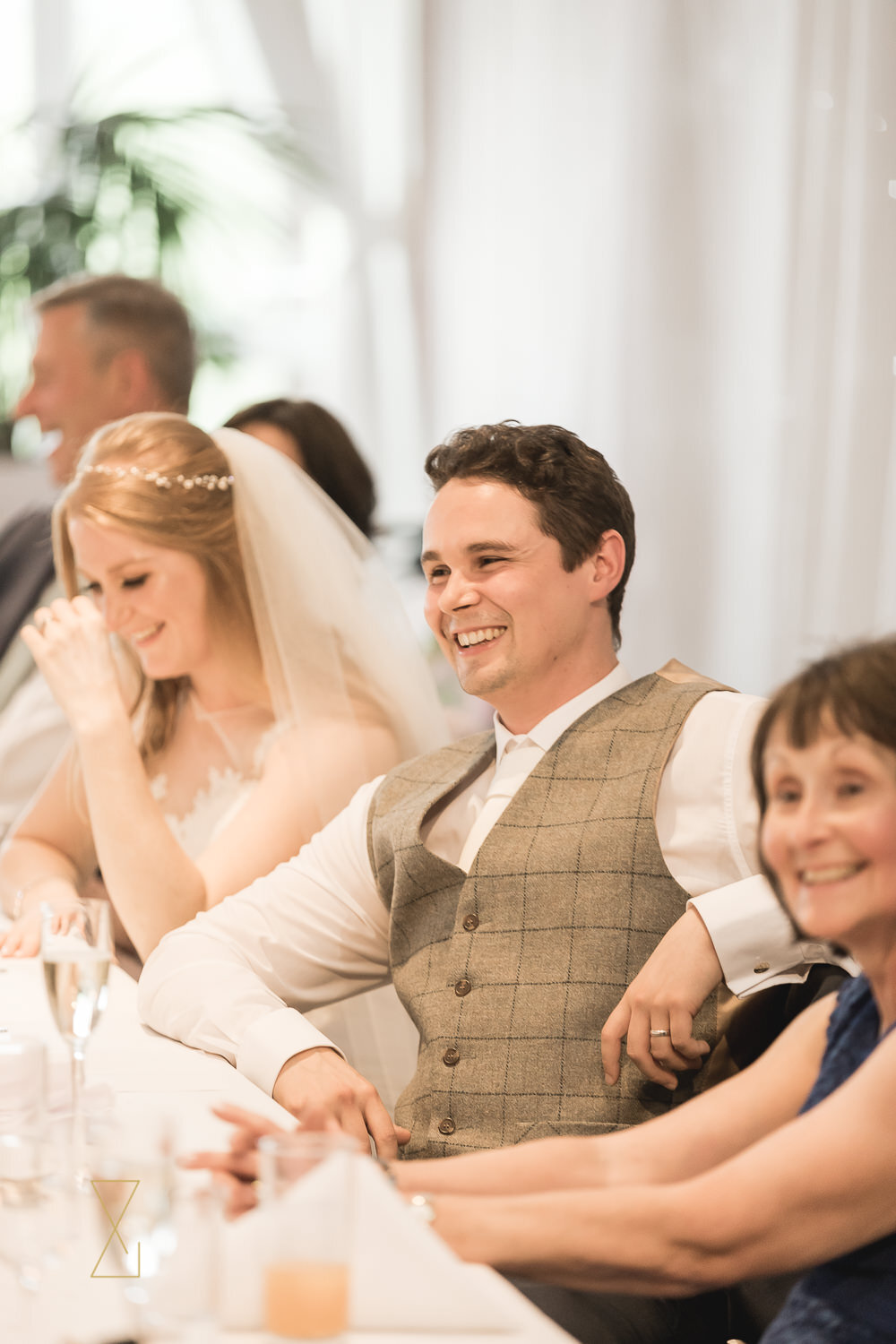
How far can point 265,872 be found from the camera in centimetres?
222

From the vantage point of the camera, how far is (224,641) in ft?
8.17

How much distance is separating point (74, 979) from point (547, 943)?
1.97ft

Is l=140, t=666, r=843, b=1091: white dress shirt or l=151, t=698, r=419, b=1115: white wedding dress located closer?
l=140, t=666, r=843, b=1091: white dress shirt

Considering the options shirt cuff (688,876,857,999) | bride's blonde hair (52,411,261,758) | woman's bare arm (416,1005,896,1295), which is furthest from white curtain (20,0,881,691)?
woman's bare arm (416,1005,896,1295)

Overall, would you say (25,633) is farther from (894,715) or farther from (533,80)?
(533,80)

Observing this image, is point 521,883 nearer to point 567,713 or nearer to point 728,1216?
point 567,713

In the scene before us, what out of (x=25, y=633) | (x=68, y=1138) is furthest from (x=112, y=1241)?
(x=25, y=633)

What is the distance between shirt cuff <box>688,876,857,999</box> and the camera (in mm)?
1510

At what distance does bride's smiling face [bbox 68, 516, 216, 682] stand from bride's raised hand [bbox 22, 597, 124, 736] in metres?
0.06

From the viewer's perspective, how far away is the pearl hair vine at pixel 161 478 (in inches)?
94.7

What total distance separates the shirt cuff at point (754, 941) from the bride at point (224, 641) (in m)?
0.88

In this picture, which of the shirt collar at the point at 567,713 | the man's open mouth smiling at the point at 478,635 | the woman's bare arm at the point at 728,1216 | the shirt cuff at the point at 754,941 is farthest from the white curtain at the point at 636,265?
the woman's bare arm at the point at 728,1216

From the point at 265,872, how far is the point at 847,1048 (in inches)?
50.3

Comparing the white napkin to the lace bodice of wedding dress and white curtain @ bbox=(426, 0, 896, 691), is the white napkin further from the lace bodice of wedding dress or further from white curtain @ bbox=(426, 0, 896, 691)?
white curtain @ bbox=(426, 0, 896, 691)
